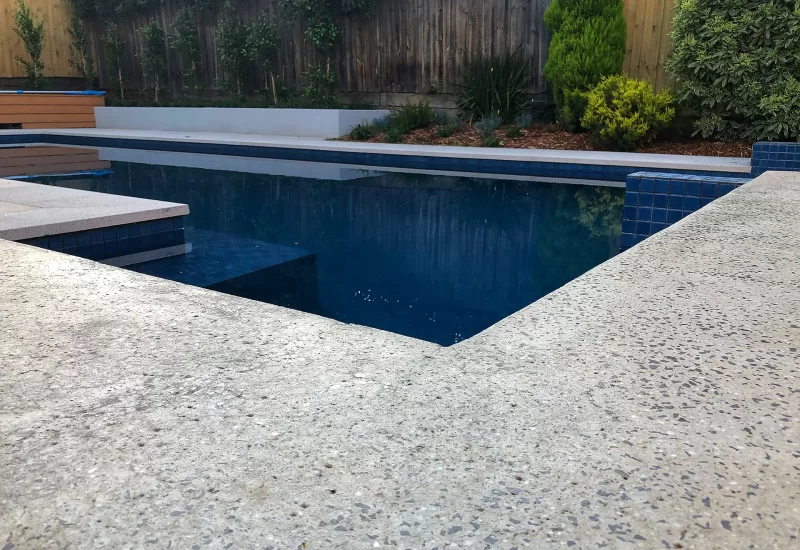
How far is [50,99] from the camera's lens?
12672 millimetres

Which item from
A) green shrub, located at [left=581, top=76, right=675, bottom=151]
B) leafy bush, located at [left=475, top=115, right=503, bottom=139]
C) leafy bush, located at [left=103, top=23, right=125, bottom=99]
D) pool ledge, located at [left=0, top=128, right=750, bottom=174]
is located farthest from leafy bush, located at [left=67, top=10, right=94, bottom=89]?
green shrub, located at [left=581, top=76, right=675, bottom=151]

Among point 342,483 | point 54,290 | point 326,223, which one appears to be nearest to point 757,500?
point 342,483

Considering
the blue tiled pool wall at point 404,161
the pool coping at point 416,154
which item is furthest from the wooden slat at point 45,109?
the blue tiled pool wall at point 404,161

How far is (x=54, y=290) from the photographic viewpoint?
1.84 meters

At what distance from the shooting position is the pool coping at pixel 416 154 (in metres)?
6.21

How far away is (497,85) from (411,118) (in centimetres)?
125

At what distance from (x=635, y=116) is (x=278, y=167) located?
4.11 metres

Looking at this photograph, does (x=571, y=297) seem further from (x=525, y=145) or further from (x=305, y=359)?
(x=525, y=145)

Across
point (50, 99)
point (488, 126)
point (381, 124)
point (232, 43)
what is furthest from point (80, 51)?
point (488, 126)

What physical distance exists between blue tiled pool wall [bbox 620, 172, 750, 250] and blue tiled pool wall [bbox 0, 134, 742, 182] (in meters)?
1.73

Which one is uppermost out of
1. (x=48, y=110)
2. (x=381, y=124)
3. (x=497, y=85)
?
(x=497, y=85)

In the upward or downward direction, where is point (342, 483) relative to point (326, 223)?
upward

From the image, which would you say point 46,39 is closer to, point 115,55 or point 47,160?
point 115,55

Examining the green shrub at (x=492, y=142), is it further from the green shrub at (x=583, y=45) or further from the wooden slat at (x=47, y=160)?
the wooden slat at (x=47, y=160)
